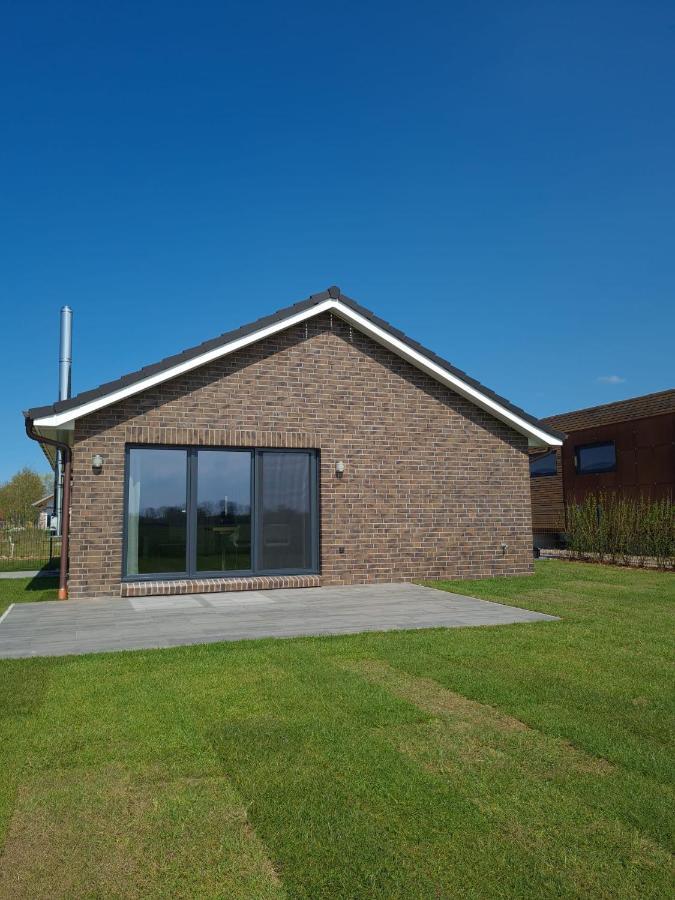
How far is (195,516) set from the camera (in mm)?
11367

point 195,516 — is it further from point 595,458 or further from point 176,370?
point 595,458

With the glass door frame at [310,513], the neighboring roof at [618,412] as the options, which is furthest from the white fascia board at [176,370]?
the neighboring roof at [618,412]

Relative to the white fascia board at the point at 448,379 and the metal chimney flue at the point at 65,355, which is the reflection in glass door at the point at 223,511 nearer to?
the white fascia board at the point at 448,379

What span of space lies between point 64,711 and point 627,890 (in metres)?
3.61

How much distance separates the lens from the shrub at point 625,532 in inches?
666

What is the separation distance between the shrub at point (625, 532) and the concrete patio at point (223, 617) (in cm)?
878

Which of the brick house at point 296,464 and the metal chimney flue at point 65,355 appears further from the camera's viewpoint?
the metal chimney flue at point 65,355

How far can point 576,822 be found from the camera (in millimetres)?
2959

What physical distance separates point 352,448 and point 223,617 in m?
4.67

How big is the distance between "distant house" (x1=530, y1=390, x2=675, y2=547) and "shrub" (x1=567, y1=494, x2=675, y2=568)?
2791 mm

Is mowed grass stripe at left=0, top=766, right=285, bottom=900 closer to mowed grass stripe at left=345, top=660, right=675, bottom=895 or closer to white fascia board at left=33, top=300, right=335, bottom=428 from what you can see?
mowed grass stripe at left=345, top=660, right=675, bottom=895

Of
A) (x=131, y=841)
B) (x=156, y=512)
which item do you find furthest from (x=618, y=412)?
(x=131, y=841)

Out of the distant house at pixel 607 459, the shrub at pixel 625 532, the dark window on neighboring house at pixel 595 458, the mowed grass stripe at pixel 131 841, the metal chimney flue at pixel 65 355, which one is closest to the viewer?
the mowed grass stripe at pixel 131 841

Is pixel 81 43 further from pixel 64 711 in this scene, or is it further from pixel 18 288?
pixel 64 711
